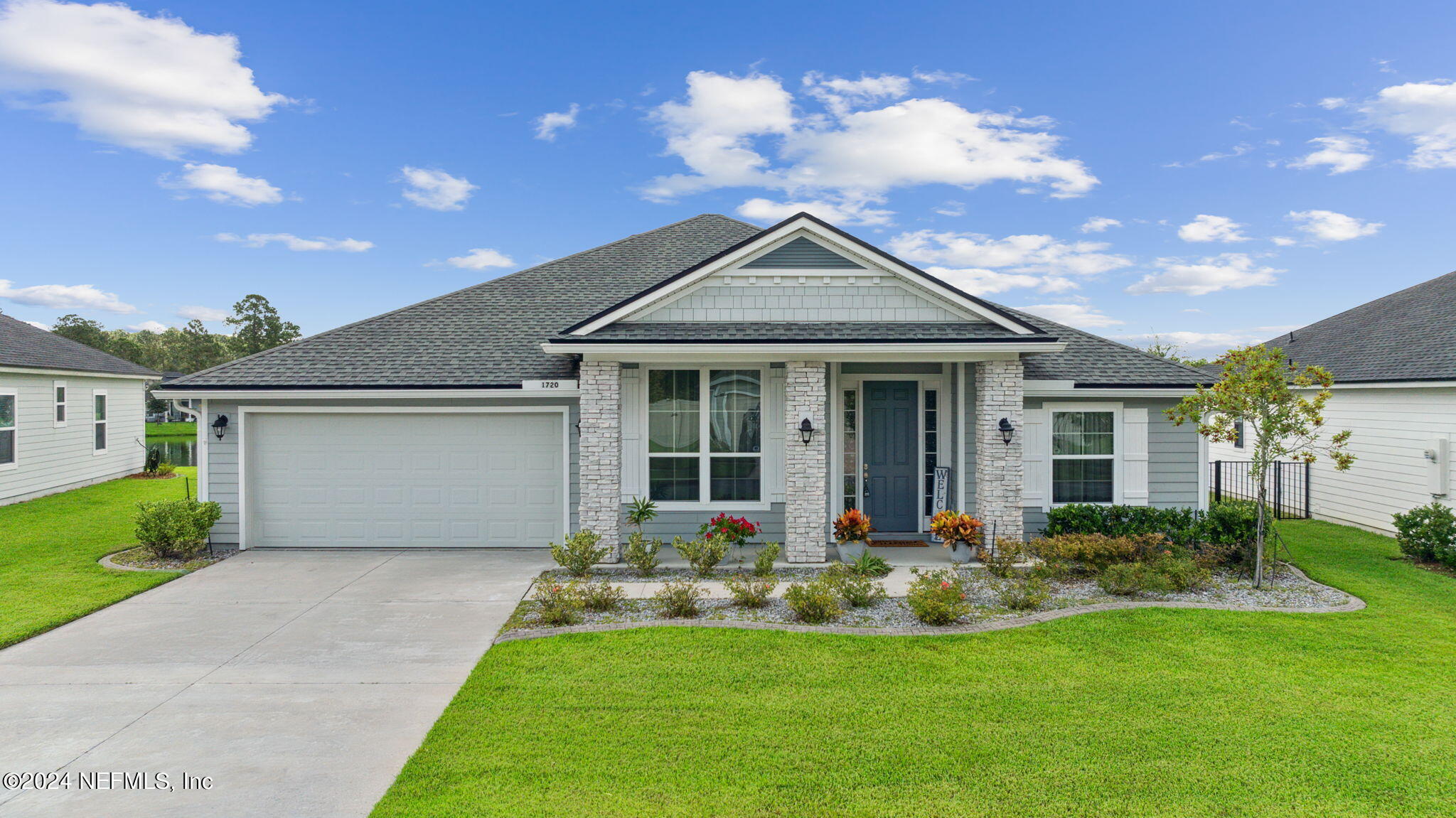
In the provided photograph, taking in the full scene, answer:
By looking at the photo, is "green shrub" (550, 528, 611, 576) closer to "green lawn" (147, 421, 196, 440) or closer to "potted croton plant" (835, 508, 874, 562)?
"potted croton plant" (835, 508, 874, 562)

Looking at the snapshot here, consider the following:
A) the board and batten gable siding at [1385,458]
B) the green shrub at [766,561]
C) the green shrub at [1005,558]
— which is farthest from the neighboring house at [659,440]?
the board and batten gable siding at [1385,458]

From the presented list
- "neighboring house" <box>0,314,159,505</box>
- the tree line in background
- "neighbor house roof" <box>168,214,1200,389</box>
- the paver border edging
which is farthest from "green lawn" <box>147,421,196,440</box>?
the paver border edging

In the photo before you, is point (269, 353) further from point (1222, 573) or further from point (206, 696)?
point (1222, 573)

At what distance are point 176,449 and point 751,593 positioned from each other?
35288 millimetres

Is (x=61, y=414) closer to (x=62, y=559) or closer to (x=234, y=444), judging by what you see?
(x=62, y=559)

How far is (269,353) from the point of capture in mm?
11344

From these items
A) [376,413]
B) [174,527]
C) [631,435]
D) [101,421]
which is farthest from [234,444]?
[101,421]

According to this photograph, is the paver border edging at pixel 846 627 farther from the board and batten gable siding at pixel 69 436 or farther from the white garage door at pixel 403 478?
the board and batten gable siding at pixel 69 436

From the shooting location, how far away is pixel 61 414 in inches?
666

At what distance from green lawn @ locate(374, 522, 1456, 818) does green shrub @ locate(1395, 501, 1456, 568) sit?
4004 mm

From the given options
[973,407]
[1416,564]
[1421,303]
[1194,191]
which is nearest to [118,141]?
[973,407]

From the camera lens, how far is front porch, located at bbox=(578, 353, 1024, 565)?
9508mm

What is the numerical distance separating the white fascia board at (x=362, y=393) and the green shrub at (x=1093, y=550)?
23.4 feet

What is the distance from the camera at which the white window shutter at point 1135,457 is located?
10492mm
